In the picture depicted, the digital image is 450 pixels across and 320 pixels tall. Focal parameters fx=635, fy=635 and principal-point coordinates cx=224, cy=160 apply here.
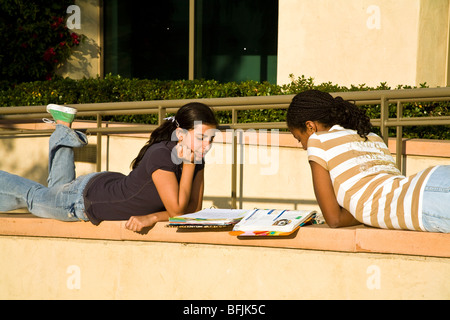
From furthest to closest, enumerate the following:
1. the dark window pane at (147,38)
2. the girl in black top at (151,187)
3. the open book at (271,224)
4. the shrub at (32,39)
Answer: the dark window pane at (147,38), the shrub at (32,39), the girl in black top at (151,187), the open book at (271,224)

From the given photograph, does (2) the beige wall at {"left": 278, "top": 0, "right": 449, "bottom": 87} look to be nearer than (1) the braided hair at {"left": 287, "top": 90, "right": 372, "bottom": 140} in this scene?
No

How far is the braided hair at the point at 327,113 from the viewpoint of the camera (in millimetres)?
3801

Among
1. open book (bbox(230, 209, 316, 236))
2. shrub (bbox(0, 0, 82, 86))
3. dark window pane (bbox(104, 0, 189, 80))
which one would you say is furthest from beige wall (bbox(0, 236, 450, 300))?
dark window pane (bbox(104, 0, 189, 80))

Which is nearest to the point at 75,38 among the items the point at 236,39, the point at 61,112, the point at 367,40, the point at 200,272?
the point at 236,39

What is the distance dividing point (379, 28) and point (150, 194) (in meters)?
5.24

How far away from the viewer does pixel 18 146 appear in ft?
23.5

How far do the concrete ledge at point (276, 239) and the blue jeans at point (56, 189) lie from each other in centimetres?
8

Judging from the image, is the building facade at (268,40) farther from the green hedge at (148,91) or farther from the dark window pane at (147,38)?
the green hedge at (148,91)

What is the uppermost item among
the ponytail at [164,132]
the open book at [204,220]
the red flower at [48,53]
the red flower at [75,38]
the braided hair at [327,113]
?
the red flower at [75,38]

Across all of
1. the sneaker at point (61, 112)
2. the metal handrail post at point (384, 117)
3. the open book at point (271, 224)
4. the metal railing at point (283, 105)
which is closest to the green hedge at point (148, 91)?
the metal railing at point (283, 105)

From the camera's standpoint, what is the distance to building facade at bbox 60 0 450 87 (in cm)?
836

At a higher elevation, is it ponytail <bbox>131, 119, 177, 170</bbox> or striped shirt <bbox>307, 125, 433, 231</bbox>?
ponytail <bbox>131, 119, 177, 170</bbox>

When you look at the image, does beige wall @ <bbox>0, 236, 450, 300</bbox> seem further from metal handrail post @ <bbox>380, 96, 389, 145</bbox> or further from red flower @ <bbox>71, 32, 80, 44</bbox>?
red flower @ <bbox>71, 32, 80, 44</bbox>

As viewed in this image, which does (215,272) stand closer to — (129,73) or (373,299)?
(373,299)
